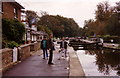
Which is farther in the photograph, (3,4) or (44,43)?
(3,4)

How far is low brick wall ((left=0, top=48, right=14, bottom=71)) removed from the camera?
9141mm

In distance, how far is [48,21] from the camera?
7406cm

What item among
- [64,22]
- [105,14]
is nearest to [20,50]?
[105,14]

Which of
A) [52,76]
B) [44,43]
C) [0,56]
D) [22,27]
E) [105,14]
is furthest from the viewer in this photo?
[105,14]

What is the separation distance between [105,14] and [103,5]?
138 inches

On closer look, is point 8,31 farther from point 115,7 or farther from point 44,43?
point 115,7

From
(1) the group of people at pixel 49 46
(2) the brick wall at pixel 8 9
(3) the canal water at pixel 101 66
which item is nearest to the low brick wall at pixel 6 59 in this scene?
(1) the group of people at pixel 49 46

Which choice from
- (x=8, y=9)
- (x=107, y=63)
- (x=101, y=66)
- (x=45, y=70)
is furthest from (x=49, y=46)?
(x=8, y=9)

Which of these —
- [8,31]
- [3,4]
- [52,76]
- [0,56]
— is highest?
[3,4]

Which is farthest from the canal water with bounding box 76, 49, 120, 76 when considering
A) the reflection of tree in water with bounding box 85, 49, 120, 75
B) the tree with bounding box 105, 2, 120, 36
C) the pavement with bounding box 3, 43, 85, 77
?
the tree with bounding box 105, 2, 120, 36

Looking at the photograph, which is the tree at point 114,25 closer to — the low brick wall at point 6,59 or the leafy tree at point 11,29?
the leafy tree at point 11,29

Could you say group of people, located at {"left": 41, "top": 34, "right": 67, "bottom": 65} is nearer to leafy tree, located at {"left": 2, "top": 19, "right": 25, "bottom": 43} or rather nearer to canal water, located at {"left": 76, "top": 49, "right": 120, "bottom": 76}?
canal water, located at {"left": 76, "top": 49, "right": 120, "bottom": 76}

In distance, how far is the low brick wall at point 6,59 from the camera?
30.0 feet

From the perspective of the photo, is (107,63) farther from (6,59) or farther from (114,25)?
(114,25)
